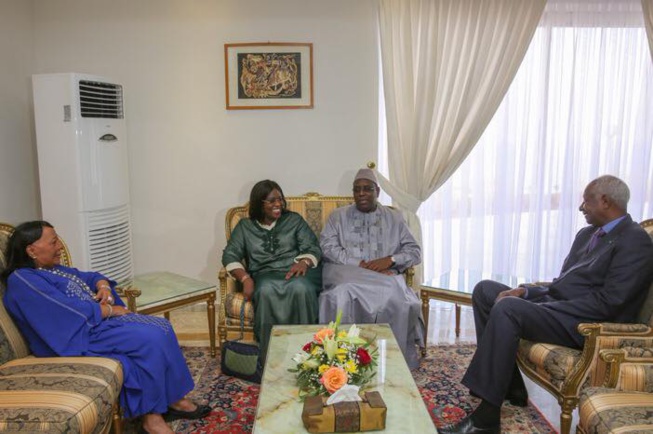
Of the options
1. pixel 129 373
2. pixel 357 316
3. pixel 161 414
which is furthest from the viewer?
pixel 357 316

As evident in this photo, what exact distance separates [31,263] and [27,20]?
7.86 feet

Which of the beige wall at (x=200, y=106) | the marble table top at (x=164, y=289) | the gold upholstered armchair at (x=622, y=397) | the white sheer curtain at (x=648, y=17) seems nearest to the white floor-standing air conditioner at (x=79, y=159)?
the marble table top at (x=164, y=289)

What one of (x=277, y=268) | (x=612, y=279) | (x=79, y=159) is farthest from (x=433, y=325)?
(x=79, y=159)

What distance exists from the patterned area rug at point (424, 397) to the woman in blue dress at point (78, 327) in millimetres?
280

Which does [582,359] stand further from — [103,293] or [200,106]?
[200,106]

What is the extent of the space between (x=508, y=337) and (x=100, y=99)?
2.98 m

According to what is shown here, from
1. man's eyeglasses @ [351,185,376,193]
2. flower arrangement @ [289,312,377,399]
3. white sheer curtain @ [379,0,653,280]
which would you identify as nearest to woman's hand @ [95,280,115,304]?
flower arrangement @ [289,312,377,399]

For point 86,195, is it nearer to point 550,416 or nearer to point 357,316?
point 357,316

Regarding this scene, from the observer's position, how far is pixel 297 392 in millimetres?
2158

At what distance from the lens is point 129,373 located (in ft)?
7.98

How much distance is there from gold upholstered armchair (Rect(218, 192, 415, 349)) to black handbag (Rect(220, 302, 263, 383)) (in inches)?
6.0

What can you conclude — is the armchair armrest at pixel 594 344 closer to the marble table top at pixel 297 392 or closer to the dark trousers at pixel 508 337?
the dark trousers at pixel 508 337

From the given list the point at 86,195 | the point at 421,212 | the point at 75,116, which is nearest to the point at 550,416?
the point at 421,212

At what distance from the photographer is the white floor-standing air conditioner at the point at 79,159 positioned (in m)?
3.56
